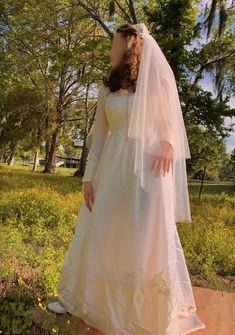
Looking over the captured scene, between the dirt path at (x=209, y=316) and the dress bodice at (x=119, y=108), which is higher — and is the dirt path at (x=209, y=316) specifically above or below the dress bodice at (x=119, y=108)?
below

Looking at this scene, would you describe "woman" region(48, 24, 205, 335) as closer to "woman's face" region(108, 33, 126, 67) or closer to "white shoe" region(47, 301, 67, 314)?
"woman's face" region(108, 33, 126, 67)

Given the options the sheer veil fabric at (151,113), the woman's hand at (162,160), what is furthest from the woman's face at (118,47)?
the woman's hand at (162,160)

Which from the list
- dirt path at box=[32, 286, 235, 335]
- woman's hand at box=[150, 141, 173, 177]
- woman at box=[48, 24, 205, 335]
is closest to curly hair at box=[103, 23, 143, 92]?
woman at box=[48, 24, 205, 335]

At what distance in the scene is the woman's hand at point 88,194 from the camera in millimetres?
3312

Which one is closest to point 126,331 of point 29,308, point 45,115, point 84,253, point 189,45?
point 84,253

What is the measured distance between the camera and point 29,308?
11.7ft

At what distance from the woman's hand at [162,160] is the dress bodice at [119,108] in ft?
1.00

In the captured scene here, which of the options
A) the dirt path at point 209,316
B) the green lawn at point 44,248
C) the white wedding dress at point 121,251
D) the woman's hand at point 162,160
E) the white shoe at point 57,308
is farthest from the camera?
the green lawn at point 44,248

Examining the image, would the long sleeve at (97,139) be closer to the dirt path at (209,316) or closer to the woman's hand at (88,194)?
the woman's hand at (88,194)

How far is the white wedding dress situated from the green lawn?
16.1 inches

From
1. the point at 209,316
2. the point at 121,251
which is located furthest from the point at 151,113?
the point at 209,316

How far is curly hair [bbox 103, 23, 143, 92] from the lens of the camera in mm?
3086

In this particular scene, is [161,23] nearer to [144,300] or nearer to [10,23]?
[10,23]

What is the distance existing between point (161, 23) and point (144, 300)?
47.6 feet
